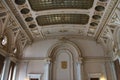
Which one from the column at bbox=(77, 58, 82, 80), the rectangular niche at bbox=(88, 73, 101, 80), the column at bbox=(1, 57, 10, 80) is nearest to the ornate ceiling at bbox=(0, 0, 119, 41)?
the column at bbox=(77, 58, 82, 80)

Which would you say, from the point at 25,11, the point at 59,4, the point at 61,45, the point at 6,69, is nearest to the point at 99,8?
the point at 59,4

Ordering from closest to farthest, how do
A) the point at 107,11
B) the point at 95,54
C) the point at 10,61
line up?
the point at 107,11, the point at 10,61, the point at 95,54

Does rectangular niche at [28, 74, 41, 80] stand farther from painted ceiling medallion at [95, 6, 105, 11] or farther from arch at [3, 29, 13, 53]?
painted ceiling medallion at [95, 6, 105, 11]

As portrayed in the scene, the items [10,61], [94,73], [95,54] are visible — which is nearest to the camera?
[10,61]

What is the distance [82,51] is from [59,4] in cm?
691

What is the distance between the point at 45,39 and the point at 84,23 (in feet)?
18.1

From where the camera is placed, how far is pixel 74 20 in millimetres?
13922

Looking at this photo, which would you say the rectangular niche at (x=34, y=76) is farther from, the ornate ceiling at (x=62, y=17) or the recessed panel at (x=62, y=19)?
the recessed panel at (x=62, y=19)

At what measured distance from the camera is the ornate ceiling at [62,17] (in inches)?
427

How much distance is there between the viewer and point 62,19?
13.7 meters

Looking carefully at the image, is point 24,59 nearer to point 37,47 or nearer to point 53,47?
point 37,47

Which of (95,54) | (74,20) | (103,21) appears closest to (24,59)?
(74,20)

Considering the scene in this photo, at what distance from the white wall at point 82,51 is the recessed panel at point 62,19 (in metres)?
3.29

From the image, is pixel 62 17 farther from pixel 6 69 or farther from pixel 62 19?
pixel 6 69
